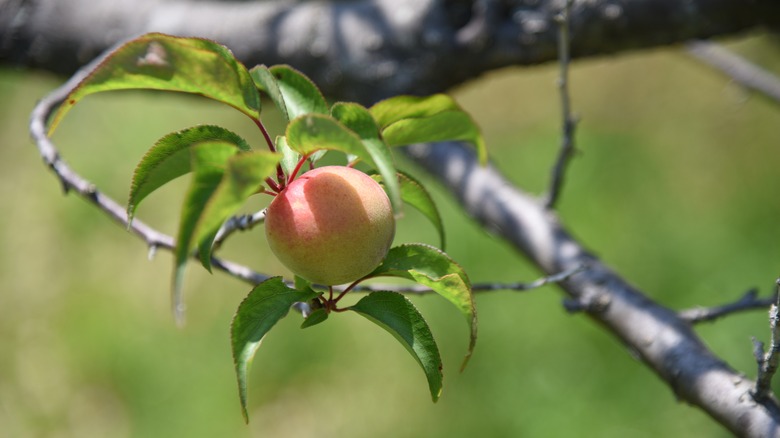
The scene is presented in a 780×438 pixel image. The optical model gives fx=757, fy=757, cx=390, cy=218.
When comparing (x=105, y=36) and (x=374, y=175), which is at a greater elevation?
(x=374, y=175)

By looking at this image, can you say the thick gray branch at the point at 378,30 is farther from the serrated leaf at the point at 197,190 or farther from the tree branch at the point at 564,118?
the serrated leaf at the point at 197,190

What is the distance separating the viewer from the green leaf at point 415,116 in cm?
68

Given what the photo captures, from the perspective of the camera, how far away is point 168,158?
58 cm

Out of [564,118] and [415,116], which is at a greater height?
[415,116]

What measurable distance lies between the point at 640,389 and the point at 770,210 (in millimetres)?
735

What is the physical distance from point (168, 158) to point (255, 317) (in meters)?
0.14

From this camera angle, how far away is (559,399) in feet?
6.34

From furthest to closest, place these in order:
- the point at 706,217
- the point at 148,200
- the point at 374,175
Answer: the point at 148,200 < the point at 706,217 < the point at 374,175

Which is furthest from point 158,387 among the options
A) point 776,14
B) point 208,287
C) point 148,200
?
point 776,14

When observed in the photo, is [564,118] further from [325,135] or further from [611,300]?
[325,135]

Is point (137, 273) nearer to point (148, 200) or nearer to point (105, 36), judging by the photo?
point (148, 200)

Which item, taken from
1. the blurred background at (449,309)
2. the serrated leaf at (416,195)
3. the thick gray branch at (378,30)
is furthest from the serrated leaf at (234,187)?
Result: the blurred background at (449,309)

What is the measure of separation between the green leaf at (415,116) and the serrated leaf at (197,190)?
0.61ft

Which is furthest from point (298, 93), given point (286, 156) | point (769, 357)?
point (769, 357)
